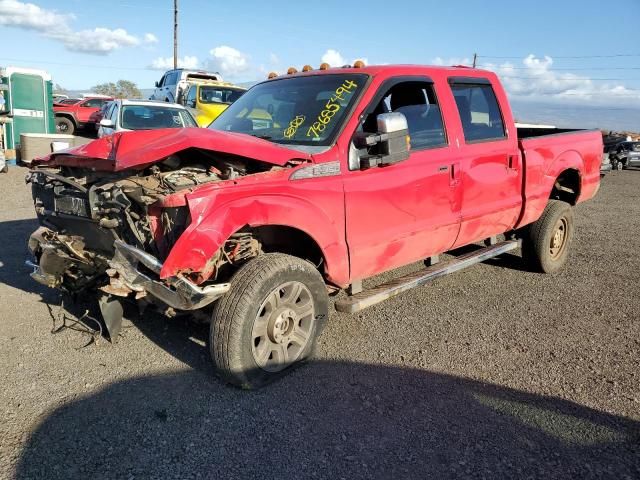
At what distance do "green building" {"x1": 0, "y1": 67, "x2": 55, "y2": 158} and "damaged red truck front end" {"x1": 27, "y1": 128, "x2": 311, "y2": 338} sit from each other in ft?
44.9

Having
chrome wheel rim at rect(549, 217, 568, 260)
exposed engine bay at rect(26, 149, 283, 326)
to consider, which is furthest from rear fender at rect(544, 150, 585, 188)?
exposed engine bay at rect(26, 149, 283, 326)

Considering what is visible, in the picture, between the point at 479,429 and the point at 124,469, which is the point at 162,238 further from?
the point at 479,429

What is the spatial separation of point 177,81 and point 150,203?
60.9ft

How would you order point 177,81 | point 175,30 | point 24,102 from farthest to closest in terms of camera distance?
point 175,30 < point 177,81 < point 24,102

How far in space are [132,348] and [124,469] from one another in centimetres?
142

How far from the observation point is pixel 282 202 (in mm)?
3338

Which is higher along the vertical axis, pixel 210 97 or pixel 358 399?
pixel 210 97

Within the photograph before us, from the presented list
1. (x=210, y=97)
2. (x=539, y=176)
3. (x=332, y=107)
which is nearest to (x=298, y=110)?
(x=332, y=107)

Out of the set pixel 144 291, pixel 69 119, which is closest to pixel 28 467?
pixel 144 291

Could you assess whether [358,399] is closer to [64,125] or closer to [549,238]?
[549,238]

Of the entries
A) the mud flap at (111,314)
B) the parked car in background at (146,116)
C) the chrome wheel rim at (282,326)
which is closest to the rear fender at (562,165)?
the chrome wheel rim at (282,326)

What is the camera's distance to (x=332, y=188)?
361 centimetres

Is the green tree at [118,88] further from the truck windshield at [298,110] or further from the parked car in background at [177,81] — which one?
the truck windshield at [298,110]

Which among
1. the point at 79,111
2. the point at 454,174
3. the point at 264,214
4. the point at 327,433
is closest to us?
the point at 327,433
